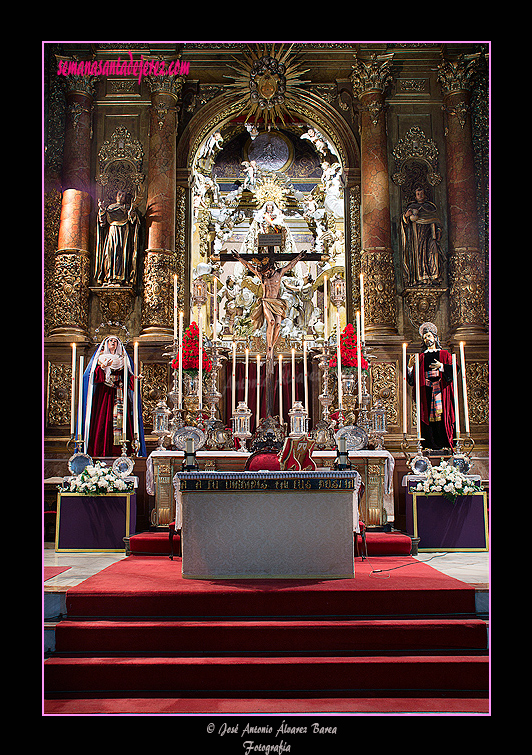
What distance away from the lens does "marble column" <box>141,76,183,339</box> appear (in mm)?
10016

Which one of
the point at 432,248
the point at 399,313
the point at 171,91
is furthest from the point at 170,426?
Result: the point at 171,91

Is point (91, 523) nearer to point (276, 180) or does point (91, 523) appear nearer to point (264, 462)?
point (264, 462)

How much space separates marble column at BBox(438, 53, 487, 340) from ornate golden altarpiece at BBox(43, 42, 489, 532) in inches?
0.9

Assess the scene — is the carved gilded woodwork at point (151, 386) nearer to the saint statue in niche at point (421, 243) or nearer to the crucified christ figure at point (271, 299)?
the crucified christ figure at point (271, 299)

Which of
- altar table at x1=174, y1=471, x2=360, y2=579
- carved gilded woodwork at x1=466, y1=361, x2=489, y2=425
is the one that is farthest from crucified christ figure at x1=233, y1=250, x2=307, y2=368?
altar table at x1=174, y1=471, x2=360, y2=579

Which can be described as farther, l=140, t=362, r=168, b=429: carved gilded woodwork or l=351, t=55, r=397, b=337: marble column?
l=351, t=55, r=397, b=337: marble column

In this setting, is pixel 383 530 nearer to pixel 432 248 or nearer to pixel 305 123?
pixel 432 248

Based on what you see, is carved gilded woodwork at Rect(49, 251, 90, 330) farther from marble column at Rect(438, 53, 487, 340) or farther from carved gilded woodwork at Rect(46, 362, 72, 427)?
marble column at Rect(438, 53, 487, 340)

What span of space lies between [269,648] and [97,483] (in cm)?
358

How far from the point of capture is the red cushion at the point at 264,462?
227 inches

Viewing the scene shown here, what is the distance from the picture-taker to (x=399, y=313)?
1020 cm

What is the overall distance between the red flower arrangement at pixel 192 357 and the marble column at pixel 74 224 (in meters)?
2.73

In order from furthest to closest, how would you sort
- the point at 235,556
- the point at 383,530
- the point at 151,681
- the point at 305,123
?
the point at 305,123
the point at 383,530
the point at 235,556
the point at 151,681

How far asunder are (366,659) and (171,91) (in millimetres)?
9680
